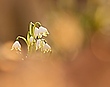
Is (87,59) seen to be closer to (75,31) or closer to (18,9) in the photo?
(75,31)

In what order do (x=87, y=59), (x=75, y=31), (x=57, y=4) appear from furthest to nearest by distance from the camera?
(x=57, y=4) → (x=75, y=31) → (x=87, y=59)

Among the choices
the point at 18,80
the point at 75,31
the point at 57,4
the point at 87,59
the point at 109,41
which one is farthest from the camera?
the point at 57,4

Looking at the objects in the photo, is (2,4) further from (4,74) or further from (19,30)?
(4,74)

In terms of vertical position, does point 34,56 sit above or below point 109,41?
below

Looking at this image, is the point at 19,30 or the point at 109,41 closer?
the point at 109,41

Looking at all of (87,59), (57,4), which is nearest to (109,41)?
(87,59)

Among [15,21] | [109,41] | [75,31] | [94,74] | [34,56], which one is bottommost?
[94,74]
